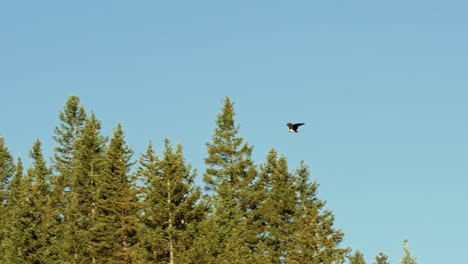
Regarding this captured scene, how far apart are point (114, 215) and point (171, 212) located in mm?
9576

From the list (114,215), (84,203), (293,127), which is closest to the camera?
(293,127)

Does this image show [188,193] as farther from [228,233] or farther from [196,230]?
[228,233]

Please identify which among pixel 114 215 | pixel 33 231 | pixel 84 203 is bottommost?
pixel 33 231

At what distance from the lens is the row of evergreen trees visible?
4700cm

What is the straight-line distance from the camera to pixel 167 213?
4756cm

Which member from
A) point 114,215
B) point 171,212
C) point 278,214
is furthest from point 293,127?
point 278,214

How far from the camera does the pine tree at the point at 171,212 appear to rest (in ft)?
154

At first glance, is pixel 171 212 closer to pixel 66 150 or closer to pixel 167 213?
pixel 167 213

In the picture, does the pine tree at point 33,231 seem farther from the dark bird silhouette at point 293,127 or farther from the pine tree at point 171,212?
the dark bird silhouette at point 293,127

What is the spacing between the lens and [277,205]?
66.4 meters

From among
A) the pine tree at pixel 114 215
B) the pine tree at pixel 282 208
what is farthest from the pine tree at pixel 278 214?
the pine tree at pixel 114 215

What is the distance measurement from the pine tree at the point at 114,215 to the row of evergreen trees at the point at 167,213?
7 cm

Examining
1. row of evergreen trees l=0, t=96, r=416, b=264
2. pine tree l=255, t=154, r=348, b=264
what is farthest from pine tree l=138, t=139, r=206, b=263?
pine tree l=255, t=154, r=348, b=264

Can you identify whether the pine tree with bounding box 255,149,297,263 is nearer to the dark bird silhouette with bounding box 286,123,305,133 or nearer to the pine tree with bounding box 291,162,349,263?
the pine tree with bounding box 291,162,349,263
